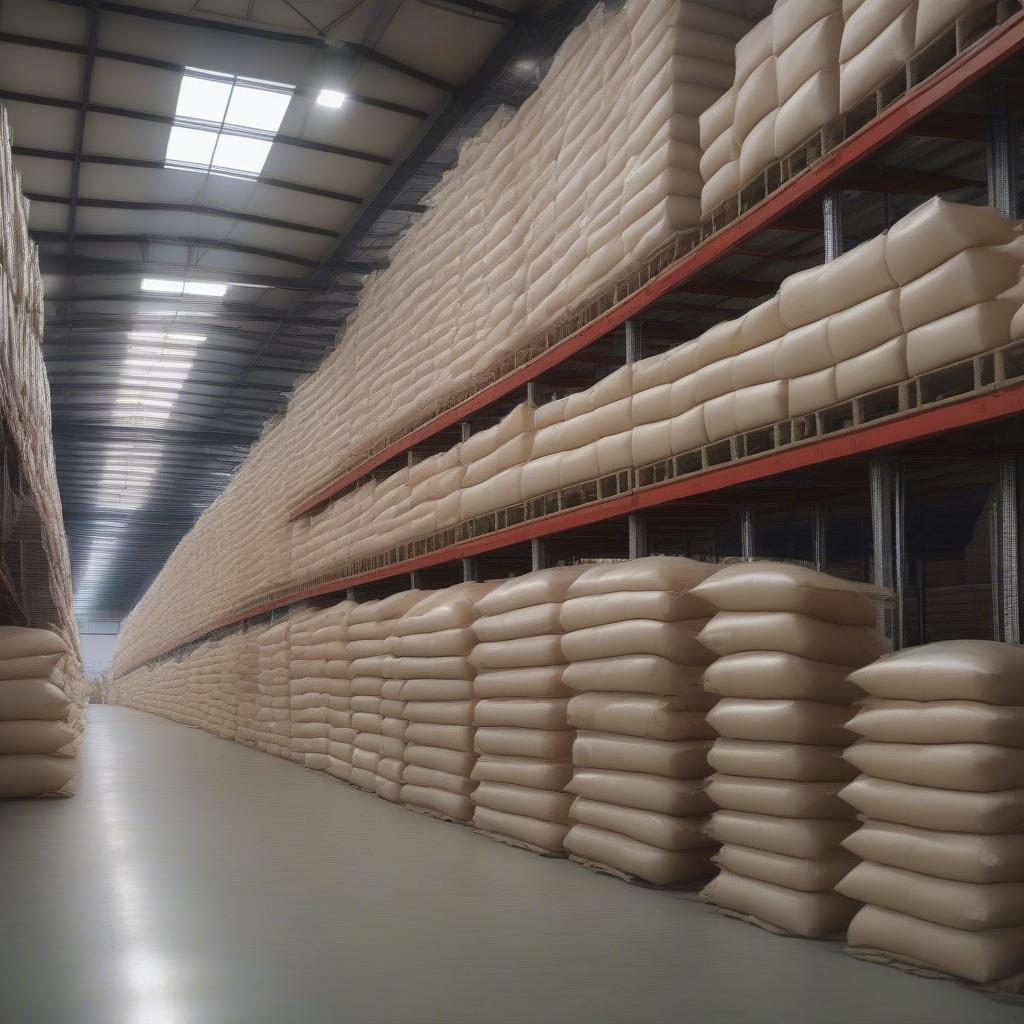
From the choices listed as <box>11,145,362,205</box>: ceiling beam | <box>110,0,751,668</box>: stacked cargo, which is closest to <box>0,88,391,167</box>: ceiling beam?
<box>11,145,362,205</box>: ceiling beam

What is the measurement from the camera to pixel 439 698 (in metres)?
9.78

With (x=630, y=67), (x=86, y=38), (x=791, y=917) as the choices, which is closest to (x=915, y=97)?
(x=630, y=67)

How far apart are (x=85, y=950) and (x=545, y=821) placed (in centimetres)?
339

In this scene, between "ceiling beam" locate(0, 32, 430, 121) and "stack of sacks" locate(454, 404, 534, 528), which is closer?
"stack of sacks" locate(454, 404, 534, 528)

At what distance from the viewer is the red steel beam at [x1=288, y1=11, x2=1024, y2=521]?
5.10 metres

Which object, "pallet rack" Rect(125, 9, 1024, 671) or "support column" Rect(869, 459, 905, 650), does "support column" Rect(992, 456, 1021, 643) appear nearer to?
"pallet rack" Rect(125, 9, 1024, 671)

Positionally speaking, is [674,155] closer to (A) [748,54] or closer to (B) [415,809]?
(A) [748,54]

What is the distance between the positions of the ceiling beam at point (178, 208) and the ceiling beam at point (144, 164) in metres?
0.99

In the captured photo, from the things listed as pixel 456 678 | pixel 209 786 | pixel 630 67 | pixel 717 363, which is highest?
pixel 630 67

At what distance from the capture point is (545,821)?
25.6 ft

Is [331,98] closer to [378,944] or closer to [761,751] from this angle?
[761,751]

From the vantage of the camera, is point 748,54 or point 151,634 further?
point 151,634

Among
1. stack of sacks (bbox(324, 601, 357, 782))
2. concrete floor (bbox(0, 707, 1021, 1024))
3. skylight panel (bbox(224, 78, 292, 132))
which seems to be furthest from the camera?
skylight panel (bbox(224, 78, 292, 132))

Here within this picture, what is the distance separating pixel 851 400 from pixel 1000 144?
1.41 metres
